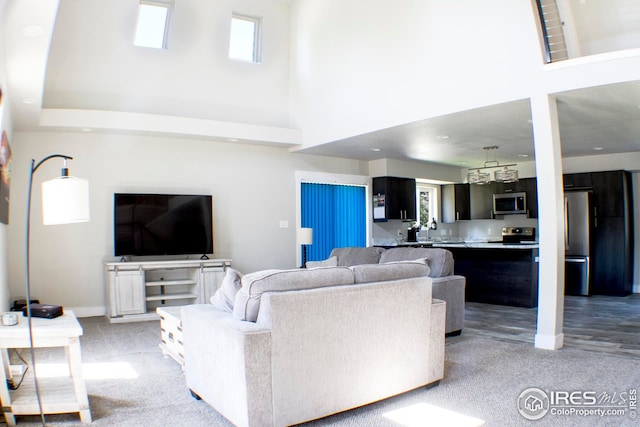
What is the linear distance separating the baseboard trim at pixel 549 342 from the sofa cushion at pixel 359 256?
6.85 feet

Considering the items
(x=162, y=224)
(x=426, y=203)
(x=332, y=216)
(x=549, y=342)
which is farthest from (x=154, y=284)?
(x=426, y=203)

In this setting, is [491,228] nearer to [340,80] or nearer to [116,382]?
[340,80]

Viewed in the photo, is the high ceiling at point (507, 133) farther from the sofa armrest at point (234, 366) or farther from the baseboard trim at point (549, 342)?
the sofa armrest at point (234, 366)

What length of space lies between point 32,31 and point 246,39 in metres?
4.25

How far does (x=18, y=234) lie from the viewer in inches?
233

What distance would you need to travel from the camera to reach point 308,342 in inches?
103

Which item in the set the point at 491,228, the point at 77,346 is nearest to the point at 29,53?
the point at 77,346

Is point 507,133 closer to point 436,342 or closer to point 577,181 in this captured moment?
point 577,181

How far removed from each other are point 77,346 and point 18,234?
392 centimetres

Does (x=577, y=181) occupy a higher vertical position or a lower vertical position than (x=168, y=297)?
higher

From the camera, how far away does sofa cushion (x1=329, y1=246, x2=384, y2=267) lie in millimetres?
6012

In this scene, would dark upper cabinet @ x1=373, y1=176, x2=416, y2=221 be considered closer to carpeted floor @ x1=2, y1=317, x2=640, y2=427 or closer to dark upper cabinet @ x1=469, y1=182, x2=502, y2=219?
dark upper cabinet @ x1=469, y1=182, x2=502, y2=219

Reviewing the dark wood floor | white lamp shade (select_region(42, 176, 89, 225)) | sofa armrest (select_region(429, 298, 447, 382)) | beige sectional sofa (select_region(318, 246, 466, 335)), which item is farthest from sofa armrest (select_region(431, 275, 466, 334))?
white lamp shade (select_region(42, 176, 89, 225))

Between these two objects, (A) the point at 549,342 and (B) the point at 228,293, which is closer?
(B) the point at 228,293
